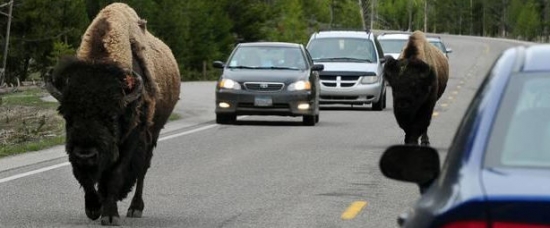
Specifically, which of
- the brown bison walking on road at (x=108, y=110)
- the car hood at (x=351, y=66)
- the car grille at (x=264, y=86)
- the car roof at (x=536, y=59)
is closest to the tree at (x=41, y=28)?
the car hood at (x=351, y=66)

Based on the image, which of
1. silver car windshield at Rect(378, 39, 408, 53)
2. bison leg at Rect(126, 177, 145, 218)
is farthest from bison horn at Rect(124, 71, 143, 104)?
silver car windshield at Rect(378, 39, 408, 53)

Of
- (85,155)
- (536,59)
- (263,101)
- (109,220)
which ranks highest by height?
(536,59)

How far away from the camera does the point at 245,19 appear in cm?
6675

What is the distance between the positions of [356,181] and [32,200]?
3.83 m

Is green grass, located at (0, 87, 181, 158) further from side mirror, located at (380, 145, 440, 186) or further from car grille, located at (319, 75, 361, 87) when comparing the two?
side mirror, located at (380, 145, 440, 186)

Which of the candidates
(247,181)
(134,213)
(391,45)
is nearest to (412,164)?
(134,213)

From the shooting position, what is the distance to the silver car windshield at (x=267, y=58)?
1072 inches

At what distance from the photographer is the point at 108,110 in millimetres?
11367

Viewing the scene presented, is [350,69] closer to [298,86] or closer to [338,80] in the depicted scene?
[338,80]

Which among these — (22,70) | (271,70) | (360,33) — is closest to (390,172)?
(271,70)

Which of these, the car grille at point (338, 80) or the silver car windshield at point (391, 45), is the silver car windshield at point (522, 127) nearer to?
the car grille at point (338, 80)

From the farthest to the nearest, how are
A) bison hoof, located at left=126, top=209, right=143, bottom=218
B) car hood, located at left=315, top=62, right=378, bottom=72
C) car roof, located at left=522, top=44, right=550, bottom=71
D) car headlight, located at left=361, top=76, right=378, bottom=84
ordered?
car hood, located at left=315, top=62, right=378, bottom=72 → car headlight, located at left=361, top=76, right=378, bottom=84 → bison hoof, located at left=126, top=209, right=143, bottom=218 → car roof, located at left=522, top=44, right=550, bottom=71

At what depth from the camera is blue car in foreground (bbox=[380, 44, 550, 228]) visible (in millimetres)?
4047

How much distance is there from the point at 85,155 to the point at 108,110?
0.47 m
